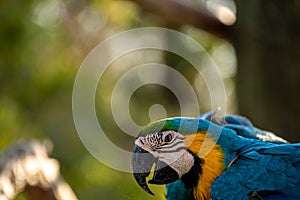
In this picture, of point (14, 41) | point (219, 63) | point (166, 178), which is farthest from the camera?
point (219, 63)

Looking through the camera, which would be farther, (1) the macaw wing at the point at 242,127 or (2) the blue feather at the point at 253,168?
(1) the macaw wing at the point at 242,127

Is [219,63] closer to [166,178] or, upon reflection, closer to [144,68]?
[144,68]

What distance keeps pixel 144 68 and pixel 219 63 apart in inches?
11.7

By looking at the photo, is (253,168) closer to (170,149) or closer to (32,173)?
(170,149)

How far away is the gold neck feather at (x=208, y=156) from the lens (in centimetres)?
110

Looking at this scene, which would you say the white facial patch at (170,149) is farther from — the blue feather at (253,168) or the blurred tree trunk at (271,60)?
the blurred tree trunk at (271,60)

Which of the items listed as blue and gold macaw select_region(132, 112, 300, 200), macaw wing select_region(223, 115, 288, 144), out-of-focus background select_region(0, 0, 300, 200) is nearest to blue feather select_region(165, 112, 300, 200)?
blue and gold macaw select_region(132, 112, 300, 200)

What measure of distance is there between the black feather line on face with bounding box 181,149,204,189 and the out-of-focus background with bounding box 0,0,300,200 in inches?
20.2

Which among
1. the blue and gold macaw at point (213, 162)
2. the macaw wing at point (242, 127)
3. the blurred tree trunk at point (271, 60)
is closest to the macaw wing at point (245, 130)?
the macaw wing at point (242, 127)

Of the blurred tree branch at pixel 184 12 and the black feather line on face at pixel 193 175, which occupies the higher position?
the blurred tree branch at pixel 184 12

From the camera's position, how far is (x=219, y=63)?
2457mm

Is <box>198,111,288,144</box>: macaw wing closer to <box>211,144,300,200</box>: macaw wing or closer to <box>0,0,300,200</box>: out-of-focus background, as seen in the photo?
<box>211,144,300,200</box>: macaw wing

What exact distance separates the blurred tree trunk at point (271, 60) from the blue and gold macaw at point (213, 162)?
771 millimetres

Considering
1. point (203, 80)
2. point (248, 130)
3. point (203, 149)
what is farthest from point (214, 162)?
point (203, 80)
